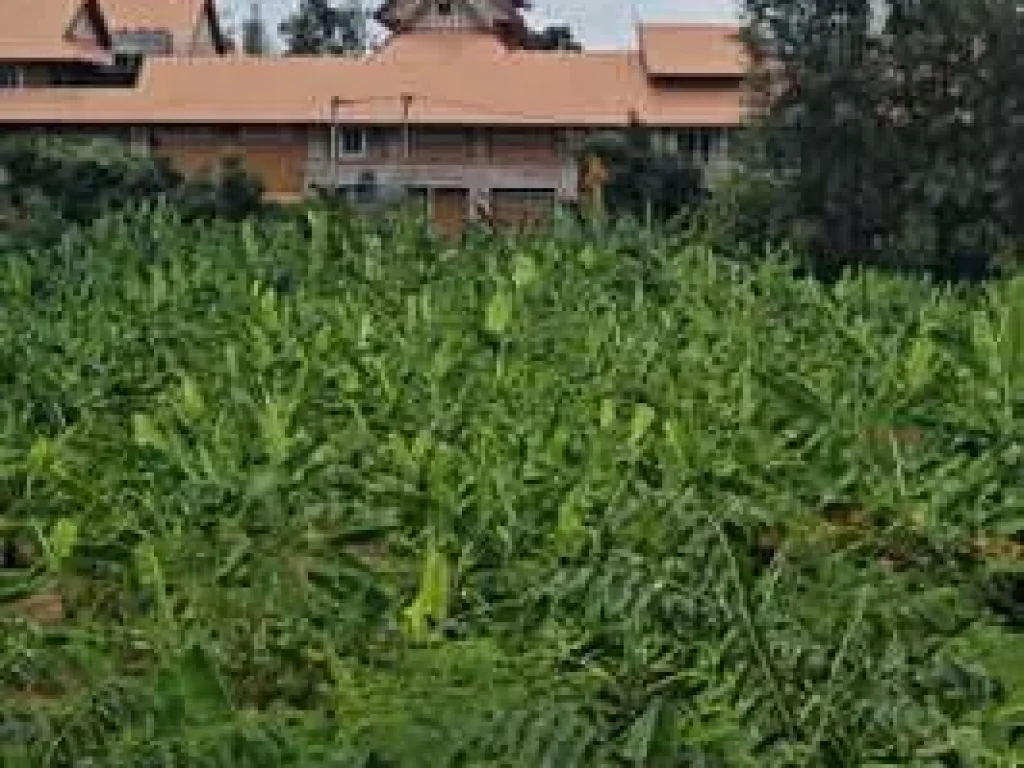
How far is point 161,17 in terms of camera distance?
3359 cm

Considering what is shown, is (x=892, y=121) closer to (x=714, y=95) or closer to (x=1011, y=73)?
(x=1011, y=73)

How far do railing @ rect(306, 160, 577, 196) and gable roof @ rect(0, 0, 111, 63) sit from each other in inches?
136

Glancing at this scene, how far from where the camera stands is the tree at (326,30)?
39.7 m

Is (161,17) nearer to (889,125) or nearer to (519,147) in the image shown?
(519,147)

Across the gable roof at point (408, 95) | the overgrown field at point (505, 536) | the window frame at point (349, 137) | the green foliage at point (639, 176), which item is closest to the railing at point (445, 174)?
the window frame at point (349, 137)

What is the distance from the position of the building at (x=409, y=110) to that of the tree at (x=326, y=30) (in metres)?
10.4

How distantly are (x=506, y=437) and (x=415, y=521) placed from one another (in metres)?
0.61

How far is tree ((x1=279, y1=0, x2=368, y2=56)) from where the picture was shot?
39688 mm

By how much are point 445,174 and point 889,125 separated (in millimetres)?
8387

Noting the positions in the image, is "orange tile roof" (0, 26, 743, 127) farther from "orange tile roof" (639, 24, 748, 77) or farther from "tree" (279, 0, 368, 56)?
"tree" (279, 0, 368, 56)

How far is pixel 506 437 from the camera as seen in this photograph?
4.21 meters

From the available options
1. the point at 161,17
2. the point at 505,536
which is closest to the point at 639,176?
the point at 161,17

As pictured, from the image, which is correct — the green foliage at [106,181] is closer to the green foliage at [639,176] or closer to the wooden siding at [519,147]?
the green foliage at [639,176]

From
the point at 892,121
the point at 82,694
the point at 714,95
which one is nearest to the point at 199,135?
the point at 714,95
